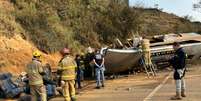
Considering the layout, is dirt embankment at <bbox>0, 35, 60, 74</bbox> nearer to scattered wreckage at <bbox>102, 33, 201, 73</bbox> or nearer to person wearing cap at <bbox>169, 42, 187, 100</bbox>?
scattered wreckage at <bbox>102, 33, 201, 73</bbox>

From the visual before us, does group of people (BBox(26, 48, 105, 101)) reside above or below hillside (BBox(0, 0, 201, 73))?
below

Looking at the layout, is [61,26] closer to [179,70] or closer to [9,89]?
[9,89]

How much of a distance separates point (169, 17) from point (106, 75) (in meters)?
27.8

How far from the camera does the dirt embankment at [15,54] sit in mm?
27891

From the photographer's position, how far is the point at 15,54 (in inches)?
1155

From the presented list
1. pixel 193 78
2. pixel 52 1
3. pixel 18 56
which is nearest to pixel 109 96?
pixel 193 78

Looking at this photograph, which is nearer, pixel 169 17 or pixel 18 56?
pixel 18 56

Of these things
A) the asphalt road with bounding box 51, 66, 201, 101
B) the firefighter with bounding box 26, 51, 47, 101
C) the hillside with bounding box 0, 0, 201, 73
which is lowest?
the asphalt road with bounding box 51, 66, 201, 101

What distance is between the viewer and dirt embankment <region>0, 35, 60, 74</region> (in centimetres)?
2789

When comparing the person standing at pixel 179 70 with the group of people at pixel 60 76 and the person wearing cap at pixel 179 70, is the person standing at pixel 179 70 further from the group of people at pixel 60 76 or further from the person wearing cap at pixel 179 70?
the group of people at pixel 60 76

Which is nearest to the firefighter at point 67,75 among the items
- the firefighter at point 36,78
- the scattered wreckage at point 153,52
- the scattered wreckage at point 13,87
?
the firefighter at point 36,78

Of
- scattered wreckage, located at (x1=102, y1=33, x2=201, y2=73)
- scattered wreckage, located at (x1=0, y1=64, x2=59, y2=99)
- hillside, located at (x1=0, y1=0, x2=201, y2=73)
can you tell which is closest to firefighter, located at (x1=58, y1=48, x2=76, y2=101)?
scattered wreckage, located at (x1=0, y1=64, x2=59, y2=99)

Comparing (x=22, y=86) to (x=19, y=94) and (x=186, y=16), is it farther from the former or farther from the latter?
(x=186, y=16)

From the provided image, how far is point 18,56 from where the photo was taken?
29344 mm
